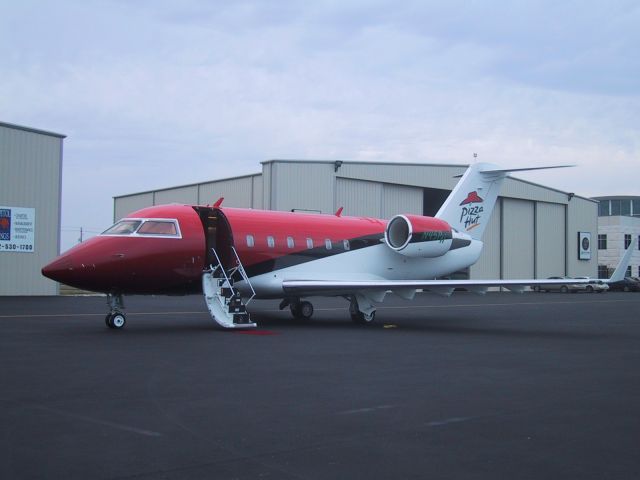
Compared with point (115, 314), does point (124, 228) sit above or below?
above

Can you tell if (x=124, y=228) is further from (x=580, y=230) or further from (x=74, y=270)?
(x=580, y=230)

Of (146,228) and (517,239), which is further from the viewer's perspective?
(517,239)

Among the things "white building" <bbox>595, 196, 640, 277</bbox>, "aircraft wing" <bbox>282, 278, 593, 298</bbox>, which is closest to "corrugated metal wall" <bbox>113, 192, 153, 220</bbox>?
"aircraft wing" <bbox>282, 278, 593, 298</bbox>

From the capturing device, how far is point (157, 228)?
55.8ft

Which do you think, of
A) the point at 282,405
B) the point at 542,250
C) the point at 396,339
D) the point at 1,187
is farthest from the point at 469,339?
the point at 542,250

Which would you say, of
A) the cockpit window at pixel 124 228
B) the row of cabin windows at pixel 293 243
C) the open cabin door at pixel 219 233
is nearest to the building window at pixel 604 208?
the row of cabin windows at pixel 293 243

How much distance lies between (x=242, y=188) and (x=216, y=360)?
112 ft

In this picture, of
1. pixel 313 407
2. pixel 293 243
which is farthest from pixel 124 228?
Result: pixel 313 407

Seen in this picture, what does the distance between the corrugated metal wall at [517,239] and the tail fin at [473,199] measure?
95.2 feet

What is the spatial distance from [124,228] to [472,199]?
12012 mm

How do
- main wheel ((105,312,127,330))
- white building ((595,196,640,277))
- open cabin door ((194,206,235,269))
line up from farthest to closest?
white building ((595,196,640,277)) → open cabin door ((194,206,235,269)) → main wheel ((105,312,127,330))

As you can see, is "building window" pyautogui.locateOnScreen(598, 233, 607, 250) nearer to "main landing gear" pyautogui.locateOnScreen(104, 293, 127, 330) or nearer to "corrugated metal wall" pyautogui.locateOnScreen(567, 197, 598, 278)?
"corrugated metal wall" pyautogui.locateOnScreen(567, 197, 598, 278)

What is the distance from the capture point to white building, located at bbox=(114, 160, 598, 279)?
40969 millimetres

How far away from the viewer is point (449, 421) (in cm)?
716
